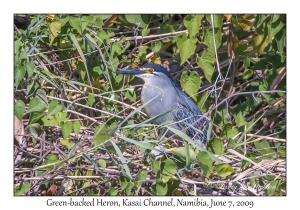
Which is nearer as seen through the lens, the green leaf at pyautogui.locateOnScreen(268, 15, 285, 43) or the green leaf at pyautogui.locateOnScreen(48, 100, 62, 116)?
the green leaf at pyautogui.locateOnScreen(48, 100, 62, 116)

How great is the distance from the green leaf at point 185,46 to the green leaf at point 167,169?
2.57ft

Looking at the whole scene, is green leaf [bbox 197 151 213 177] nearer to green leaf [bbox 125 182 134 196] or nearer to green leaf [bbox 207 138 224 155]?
green leaf [bbox 207 138 224 155]

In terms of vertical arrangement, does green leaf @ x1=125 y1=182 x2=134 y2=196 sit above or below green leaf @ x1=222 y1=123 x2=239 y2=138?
below

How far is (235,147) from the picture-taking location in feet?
8.63

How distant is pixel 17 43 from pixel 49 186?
748 millimetres

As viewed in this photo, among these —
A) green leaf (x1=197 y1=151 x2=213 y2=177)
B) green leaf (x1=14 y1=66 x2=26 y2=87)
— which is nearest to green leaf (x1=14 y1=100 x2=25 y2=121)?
green leaf (x1=14 y1=66 x2=26 y2=87)

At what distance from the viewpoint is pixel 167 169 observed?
2348 millimetres

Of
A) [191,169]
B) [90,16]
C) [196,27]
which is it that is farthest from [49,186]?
[196,27]

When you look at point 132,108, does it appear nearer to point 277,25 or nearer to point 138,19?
point 138,19

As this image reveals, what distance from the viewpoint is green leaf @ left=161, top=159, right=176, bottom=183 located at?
2.34 m

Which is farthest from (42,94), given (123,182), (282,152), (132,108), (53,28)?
(282,152)

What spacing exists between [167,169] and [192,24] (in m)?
0.97

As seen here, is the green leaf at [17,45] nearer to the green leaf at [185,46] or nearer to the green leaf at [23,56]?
the green leaf at [23,56]
